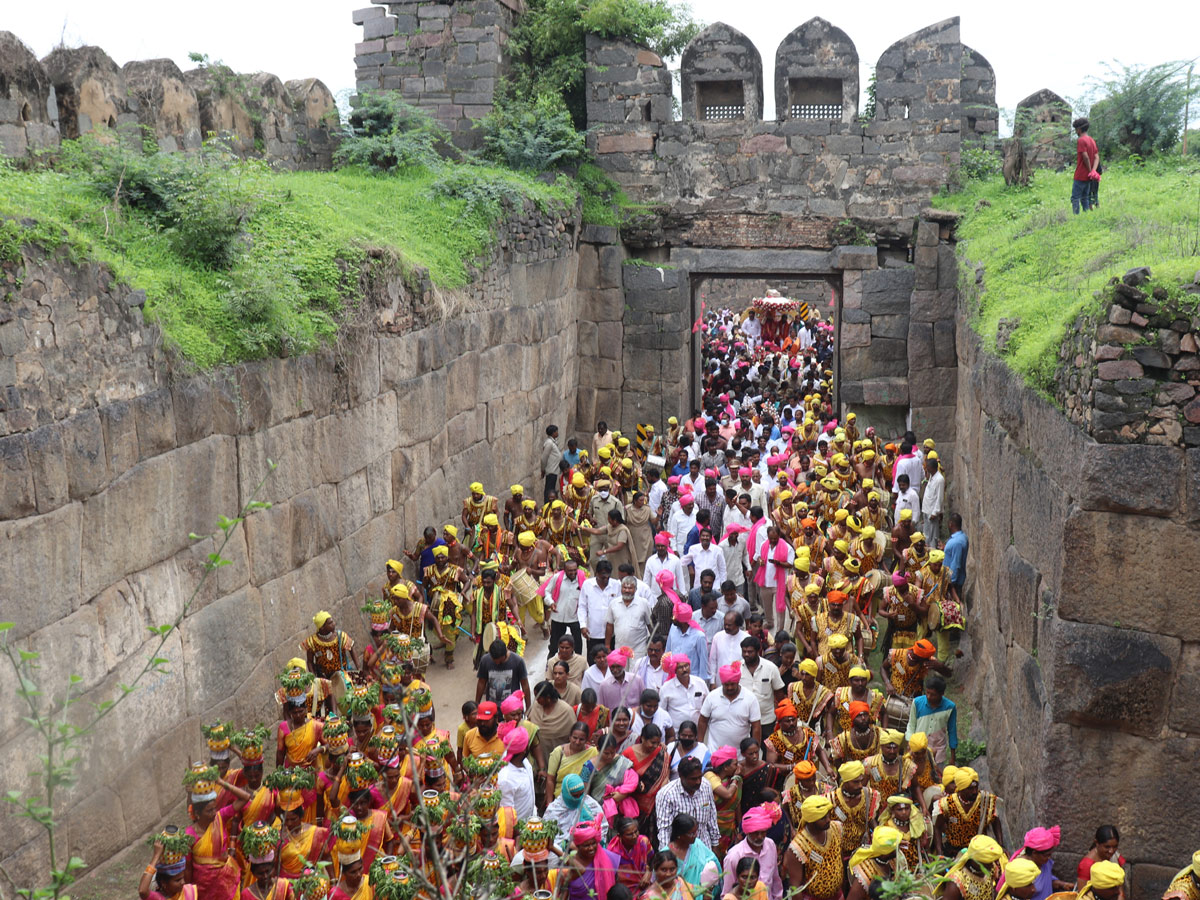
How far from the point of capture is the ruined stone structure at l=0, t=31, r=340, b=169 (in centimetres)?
877

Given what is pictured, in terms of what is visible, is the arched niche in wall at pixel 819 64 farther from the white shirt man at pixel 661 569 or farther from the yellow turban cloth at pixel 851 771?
the yellow turban cloth at pixel 851 771

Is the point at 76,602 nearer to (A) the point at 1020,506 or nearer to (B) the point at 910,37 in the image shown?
(A) the point at 1020,506

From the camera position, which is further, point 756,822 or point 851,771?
point 851,771

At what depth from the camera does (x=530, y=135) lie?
54.1ft

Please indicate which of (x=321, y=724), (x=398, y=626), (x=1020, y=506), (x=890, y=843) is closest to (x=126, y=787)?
(x=321, y=724)

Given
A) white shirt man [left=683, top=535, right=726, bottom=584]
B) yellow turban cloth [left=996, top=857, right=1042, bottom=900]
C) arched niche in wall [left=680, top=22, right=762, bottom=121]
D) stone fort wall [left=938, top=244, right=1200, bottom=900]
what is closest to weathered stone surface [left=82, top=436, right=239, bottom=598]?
white shirt man [left=683, top=535, right=726, bottom=584]

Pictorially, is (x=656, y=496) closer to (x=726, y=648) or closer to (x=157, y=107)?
(x=726, y=648)

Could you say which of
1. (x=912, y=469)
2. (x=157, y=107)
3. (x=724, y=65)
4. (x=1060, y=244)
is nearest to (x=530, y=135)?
(x=724, y=65)

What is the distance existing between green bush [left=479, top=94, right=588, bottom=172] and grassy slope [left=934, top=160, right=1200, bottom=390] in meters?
5.47

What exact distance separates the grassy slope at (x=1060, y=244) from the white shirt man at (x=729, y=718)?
104 inches

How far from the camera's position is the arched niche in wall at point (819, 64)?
16.7m

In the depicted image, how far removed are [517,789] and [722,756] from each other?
116cm

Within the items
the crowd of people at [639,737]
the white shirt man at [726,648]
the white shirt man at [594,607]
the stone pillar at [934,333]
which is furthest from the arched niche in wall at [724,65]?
the white shirt man at [726,648]

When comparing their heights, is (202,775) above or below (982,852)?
above
